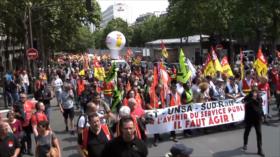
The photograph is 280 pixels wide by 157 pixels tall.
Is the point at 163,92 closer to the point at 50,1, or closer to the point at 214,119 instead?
the point at 214,119

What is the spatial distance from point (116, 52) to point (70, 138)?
31.9 metres

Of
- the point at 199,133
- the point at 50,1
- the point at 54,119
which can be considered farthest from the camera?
the point at 50,1

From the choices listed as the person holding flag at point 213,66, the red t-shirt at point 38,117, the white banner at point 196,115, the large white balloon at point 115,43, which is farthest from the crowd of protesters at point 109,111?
the large white balloon at point 115,43

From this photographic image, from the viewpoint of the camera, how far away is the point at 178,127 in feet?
43.9

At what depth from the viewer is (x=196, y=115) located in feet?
44.8

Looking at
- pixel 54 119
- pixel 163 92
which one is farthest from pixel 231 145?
pixel 54 119

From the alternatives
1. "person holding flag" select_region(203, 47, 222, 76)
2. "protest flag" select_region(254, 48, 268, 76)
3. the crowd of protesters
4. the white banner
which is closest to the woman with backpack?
the crowd of protesters

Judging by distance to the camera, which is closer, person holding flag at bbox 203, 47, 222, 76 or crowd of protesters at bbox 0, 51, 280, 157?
crowd of protesters at bbox 0, 51, 280, 157

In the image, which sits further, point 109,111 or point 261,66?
point 261,66

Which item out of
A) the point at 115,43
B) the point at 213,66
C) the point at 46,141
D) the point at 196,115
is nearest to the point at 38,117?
the point at 46,141

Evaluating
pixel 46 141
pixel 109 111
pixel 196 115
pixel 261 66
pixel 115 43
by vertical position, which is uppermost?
pixel 115 43

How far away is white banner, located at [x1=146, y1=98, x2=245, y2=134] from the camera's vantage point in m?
13.2

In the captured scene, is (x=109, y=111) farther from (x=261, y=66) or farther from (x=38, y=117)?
(x=261, y=66)

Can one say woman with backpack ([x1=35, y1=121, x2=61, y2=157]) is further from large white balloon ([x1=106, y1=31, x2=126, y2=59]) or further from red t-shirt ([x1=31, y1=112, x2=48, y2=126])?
large white balloon ([x1=106, y1=31, x2=126, y2=59])
